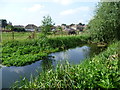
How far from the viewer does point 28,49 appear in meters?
11.6

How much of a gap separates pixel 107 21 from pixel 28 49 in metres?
6.92

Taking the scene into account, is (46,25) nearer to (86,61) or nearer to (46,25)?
(46,25)

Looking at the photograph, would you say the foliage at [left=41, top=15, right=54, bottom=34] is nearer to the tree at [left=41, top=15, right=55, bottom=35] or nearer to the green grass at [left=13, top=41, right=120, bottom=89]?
the tree at [left=41, top=15, right=55, bottom=35]

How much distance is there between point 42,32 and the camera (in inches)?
561

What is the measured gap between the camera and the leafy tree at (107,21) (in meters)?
12.2

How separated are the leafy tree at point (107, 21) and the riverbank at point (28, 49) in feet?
11.3

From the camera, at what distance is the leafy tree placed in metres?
12.2

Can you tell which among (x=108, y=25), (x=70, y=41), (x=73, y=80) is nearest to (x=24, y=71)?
(x=73, y=80)

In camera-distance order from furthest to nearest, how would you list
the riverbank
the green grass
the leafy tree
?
the leafy tree → the riverbank → the green grass

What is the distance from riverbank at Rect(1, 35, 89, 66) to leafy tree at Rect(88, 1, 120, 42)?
3.44 metres

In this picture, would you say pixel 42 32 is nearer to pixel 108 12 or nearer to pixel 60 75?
pixel 108 12

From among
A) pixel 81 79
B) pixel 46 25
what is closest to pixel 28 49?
pixel 46 25

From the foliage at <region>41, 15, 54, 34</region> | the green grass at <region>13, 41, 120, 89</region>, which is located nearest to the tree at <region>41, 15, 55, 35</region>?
the foliage at <region>41, 15, 54, 34</region>

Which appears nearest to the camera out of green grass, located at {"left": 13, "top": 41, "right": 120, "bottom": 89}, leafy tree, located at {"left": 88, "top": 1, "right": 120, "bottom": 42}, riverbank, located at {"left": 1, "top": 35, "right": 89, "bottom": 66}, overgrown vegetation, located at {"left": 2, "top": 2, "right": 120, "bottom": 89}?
green grass, located at {"left": 13, "top": 41, "right": 120, "bottom": 89}
